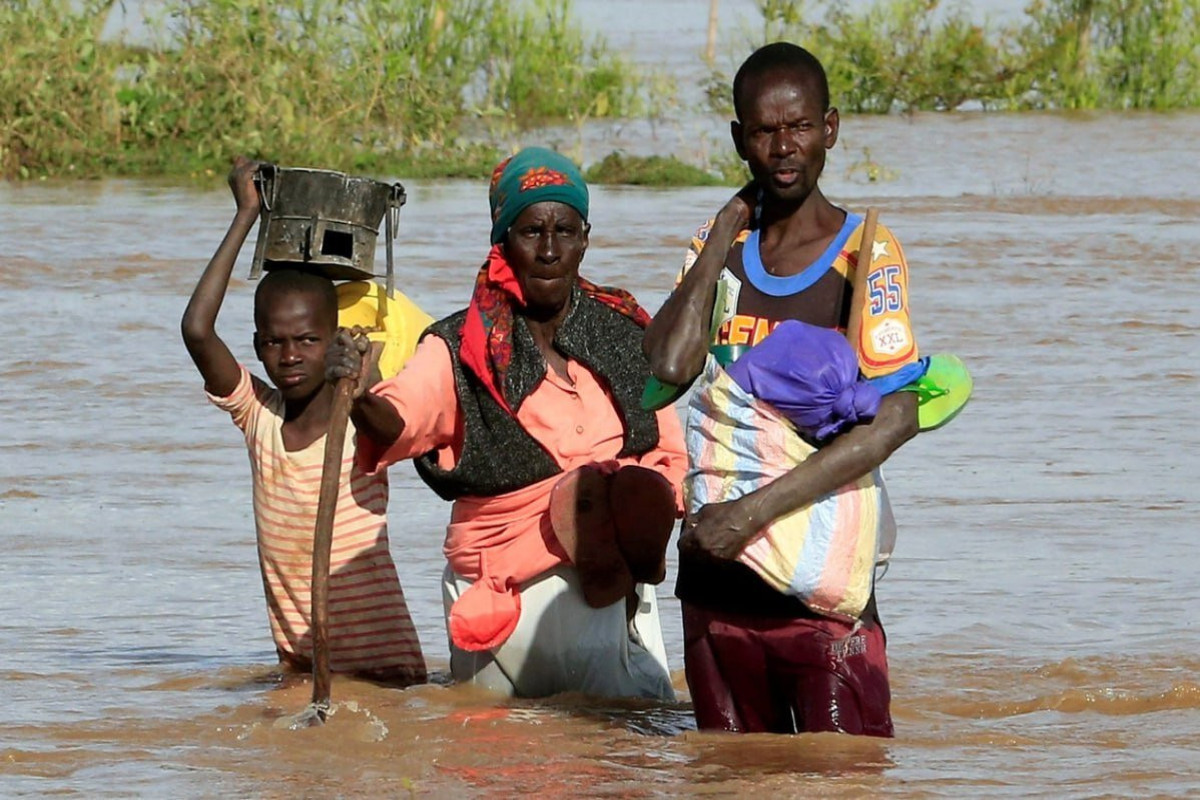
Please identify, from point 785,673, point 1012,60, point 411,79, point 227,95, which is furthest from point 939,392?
point 1012,60

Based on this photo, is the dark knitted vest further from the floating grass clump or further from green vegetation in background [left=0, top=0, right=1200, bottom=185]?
the floating grass clump

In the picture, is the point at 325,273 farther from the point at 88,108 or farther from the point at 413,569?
the point at 88,108

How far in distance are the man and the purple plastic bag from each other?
0.04 m

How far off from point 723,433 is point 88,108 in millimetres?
15009

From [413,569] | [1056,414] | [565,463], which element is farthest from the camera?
[1056,414]

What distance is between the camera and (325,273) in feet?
16.2

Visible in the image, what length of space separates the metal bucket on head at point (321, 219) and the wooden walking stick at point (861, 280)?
1276 millimetres

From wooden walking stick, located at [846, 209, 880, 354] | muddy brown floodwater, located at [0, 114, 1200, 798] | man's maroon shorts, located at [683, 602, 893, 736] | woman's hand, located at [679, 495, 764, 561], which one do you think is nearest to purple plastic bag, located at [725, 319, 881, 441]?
wooden walking stick, located at [846, 209, 880, 354]

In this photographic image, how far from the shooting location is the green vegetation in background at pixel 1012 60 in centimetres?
2216

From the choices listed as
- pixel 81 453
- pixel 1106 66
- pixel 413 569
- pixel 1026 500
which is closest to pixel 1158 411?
pixel 1026 500

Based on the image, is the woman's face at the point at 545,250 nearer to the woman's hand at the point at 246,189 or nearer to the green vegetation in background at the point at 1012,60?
the woman's hand at the point at 246,189

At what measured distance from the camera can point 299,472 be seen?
191 inches

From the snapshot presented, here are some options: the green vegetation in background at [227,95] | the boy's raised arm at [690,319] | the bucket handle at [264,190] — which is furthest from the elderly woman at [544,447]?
the green vegetation in background at [227,95]

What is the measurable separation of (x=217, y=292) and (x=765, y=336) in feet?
4.82
